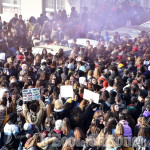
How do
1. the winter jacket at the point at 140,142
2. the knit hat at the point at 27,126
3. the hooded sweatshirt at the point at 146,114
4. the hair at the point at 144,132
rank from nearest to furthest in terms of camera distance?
1. the winter jacket at the point at 140,142
2. the hair at the point at 144,132
3. the knit hat at the point at 27,126
4. the hooded sweatshirt at the point at 146,114

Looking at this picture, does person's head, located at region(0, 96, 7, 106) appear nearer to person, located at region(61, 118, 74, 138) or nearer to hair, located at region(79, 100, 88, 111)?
hair, located at region(79, 100, 88, 111)

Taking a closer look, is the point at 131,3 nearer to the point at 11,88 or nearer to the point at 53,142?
the point at 11,88

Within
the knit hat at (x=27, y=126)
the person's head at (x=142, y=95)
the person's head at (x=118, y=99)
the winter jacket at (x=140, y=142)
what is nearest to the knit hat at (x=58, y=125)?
the knit hat at (x=27, y=126)

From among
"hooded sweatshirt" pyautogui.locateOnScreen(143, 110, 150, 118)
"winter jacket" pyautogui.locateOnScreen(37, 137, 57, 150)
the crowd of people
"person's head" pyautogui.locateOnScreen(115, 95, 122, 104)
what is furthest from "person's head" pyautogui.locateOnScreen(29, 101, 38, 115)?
"hooded sweatshirt" pyautogui.locateOnScreen(143, 110, 150, 118)

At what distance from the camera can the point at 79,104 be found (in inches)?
378

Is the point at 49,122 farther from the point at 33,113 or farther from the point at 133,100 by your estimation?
the point at 133,100

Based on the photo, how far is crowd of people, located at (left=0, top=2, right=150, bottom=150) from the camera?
7293 mm

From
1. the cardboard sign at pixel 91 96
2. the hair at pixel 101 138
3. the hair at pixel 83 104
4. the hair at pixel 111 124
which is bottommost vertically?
the hair at pixel 101 138

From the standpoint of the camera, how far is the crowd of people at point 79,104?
23.9 feet

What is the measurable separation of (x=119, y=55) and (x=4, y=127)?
7557mm

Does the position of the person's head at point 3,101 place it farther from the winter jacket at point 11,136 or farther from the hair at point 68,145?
the hair at point 68,145

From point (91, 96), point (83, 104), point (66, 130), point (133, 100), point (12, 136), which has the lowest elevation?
point (12, 136)

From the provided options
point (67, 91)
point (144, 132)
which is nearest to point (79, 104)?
point (67, 91)

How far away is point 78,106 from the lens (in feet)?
31.0
